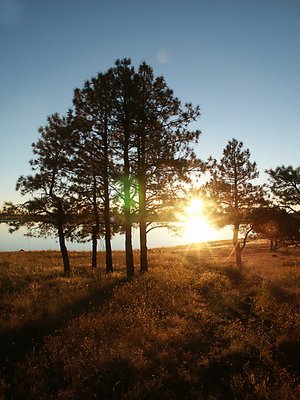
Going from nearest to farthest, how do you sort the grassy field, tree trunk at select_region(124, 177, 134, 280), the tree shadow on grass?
the grassy field < the tree shadow on grass < tree trunk at select_region(124, 177, 134, 280)

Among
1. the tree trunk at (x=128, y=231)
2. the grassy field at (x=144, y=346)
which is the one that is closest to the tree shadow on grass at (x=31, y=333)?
the grassy field at (x=144, y=346)

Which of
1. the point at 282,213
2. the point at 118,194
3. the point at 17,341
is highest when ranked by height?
the point at 118,194

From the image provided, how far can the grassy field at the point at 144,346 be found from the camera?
6047 millimetres

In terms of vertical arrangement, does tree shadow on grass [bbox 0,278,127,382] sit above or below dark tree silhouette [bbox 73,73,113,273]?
below

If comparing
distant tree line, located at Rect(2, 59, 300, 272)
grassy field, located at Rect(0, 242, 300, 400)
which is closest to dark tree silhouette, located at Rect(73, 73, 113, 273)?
distant tree line, located at Rect(2, 59, 300, 272)

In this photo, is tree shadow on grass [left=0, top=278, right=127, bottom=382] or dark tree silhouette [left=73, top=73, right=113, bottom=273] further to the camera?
dark tree silhouette [left=73, top=73, right=113, bottom=273]

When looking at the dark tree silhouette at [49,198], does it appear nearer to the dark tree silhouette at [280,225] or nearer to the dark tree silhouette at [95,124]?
the dark tree silhouette at [95,124]

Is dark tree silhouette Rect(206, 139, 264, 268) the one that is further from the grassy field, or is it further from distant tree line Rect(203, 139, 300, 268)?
the grassy field

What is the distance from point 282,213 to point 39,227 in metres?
15.9

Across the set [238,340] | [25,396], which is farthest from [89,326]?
[238,340]

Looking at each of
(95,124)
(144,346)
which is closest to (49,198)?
(95,124)

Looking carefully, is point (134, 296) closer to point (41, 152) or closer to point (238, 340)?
point (238, 340)

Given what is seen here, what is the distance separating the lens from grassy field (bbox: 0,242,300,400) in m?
6.05

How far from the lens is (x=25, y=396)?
5680mm
